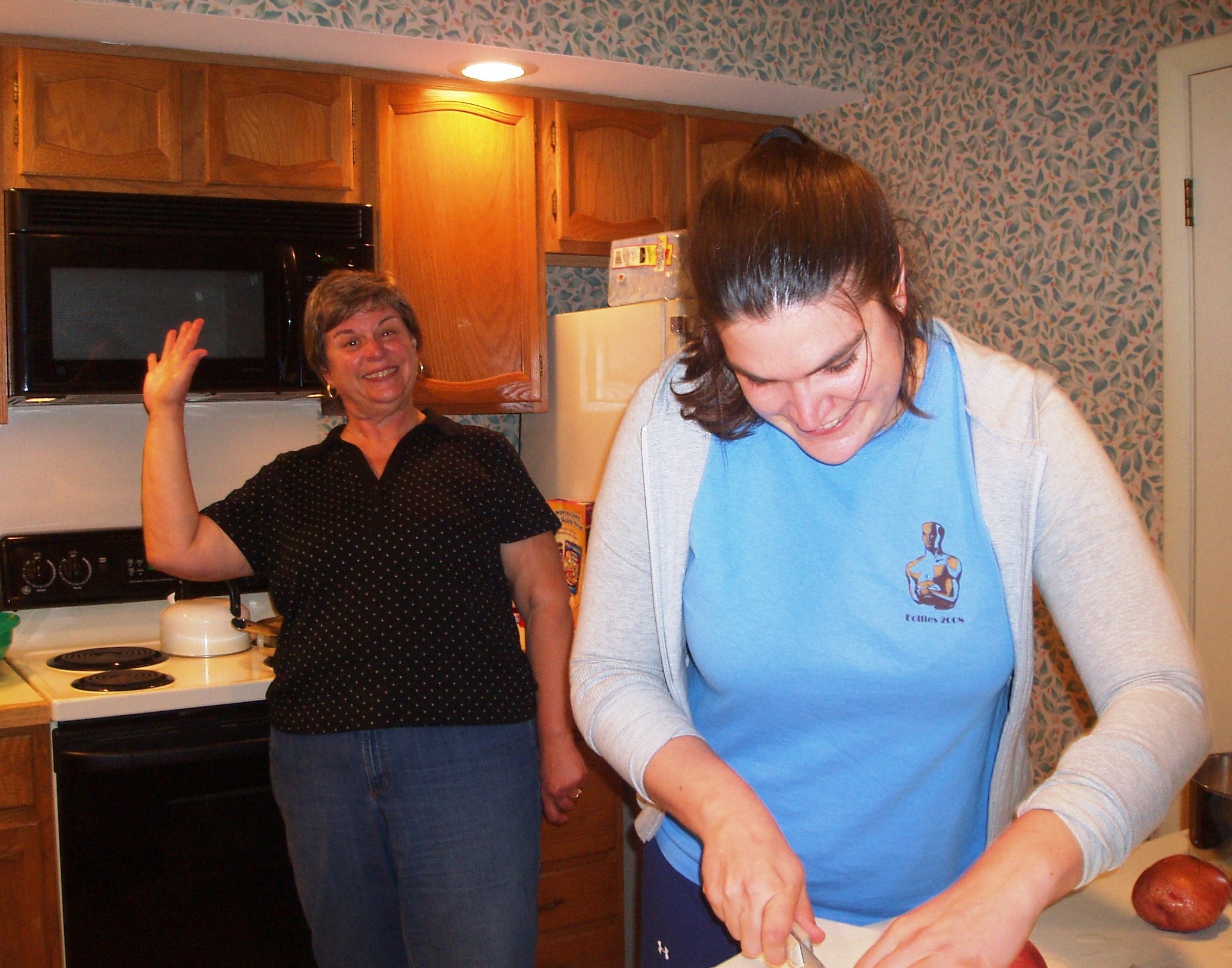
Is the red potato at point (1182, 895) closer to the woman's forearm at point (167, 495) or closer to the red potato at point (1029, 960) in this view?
the red potato at point (1029, 960)

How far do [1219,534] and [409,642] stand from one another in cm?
156

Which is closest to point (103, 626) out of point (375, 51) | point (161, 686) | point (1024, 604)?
point (161, 686)

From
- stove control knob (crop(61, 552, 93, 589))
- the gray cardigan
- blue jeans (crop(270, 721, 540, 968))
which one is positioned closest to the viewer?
the gray cardigan

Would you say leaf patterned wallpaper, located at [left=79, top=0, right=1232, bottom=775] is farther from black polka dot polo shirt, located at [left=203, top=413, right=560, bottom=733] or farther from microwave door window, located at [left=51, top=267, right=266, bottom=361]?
A: black polka dot polo shirt, located at [left=203, top=413, right=560, bottom=733]

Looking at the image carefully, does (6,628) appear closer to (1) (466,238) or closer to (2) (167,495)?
(2) (167,495)

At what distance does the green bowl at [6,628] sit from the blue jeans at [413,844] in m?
0.90

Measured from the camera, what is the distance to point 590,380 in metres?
2.65

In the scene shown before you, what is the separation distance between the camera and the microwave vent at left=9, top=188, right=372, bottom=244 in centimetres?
215

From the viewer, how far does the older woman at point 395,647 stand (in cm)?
164

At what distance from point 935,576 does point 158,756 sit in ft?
5.28

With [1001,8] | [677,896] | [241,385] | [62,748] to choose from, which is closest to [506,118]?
[241,385]

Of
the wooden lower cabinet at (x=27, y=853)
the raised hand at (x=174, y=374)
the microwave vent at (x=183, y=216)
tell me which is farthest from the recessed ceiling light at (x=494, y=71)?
the wooden lower cabinet at (x=27, y=853)

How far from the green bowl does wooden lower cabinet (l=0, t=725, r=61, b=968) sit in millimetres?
344

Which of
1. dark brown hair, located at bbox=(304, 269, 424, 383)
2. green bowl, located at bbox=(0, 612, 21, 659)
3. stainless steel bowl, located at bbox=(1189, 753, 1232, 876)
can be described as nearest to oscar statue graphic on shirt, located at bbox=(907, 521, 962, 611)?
stainless steel bowl, located at bbox=(1189, 753, 1232, 876)
